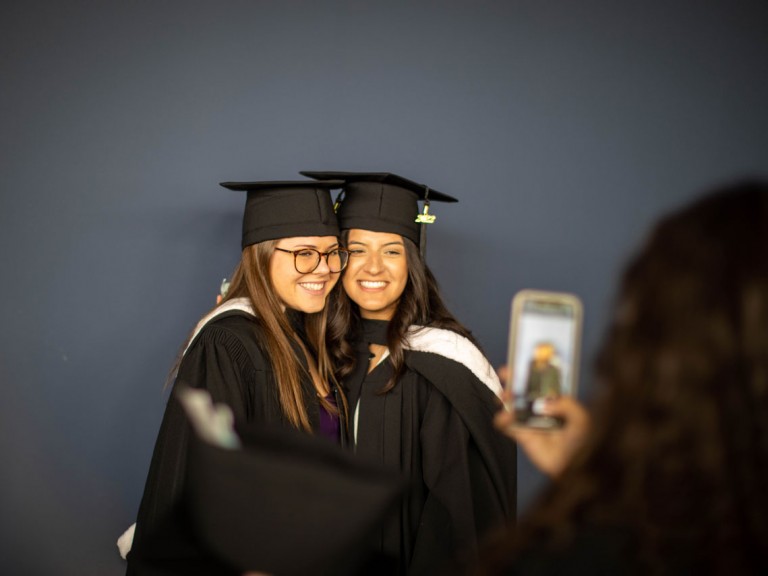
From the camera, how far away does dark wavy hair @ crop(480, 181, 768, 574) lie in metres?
1.04

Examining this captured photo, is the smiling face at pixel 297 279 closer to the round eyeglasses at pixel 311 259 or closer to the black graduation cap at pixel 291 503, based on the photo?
the round eyeglasses at pixel 311 259

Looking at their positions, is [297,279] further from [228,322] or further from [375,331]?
[375,331]

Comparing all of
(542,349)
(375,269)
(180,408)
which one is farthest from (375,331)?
(542,349)

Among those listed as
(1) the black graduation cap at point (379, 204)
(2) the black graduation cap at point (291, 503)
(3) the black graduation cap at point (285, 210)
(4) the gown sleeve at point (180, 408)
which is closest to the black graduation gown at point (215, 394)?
(4) the gown sleeve at point (180, 408)

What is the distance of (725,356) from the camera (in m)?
1.04

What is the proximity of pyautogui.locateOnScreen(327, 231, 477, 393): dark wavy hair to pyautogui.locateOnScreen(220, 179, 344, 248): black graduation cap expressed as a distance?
284 millimetres

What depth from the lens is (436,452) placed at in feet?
9.60

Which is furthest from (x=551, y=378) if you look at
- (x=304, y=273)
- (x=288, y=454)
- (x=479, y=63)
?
(x=479, y=63)

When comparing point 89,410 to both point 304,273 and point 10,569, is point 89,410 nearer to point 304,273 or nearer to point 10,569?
point 10,569

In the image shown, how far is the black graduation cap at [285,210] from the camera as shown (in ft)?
9.38

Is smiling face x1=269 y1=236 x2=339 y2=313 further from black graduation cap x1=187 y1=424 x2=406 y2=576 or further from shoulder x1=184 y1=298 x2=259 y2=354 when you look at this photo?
black graduation cap x1=187 y1=424 x2=406 y2=576

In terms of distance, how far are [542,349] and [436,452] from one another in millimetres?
1250

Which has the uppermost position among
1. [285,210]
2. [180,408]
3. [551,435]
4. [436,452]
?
[285,210]

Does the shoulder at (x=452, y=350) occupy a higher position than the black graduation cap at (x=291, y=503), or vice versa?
the shoulder at (x=452, y=350)
